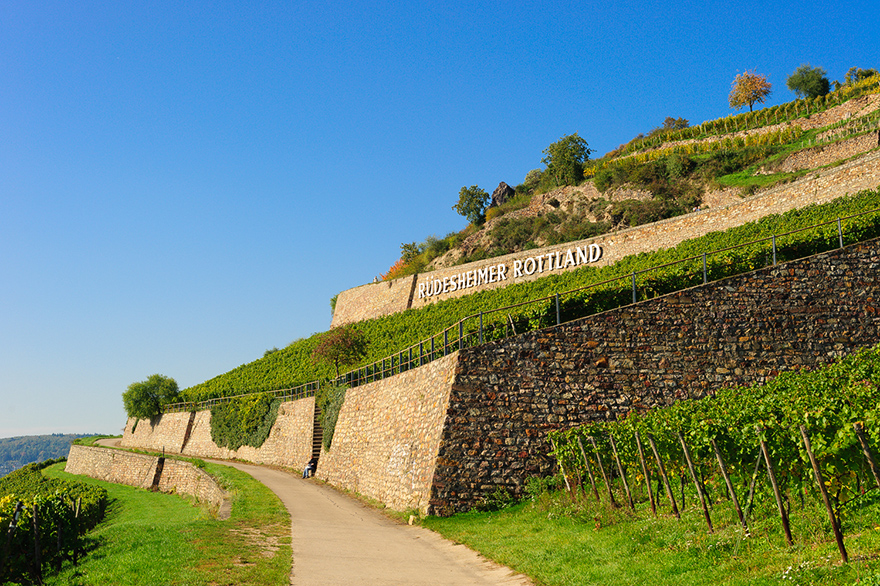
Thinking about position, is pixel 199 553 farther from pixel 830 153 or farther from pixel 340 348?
pixel 830 153

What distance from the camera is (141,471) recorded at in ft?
116

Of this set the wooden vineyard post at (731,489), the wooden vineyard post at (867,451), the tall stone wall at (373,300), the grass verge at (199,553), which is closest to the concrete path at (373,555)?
the grass verge at (199,553)

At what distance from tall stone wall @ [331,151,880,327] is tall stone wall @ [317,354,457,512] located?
18.5m

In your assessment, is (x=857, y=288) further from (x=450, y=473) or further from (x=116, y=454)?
(x=116, y=454)

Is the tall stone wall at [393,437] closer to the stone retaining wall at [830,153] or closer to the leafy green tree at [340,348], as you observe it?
the leafy green tree at [340,348]

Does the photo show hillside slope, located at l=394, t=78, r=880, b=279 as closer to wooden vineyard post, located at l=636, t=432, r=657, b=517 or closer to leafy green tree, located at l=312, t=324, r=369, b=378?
leafy green tree, located at l=312, t=324, r=369, b=378

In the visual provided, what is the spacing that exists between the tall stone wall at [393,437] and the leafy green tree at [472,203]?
42337 mm

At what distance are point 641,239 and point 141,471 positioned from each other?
97.7 feet

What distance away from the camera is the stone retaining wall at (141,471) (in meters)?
25.9

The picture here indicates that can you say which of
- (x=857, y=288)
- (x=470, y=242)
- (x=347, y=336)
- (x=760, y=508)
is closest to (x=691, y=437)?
(x=760, y=508)

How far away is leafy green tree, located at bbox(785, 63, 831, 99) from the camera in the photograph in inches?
2215

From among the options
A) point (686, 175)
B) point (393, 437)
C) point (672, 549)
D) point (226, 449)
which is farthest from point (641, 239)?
point (672, 549)

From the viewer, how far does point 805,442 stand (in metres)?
7.21

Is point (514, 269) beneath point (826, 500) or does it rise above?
above
